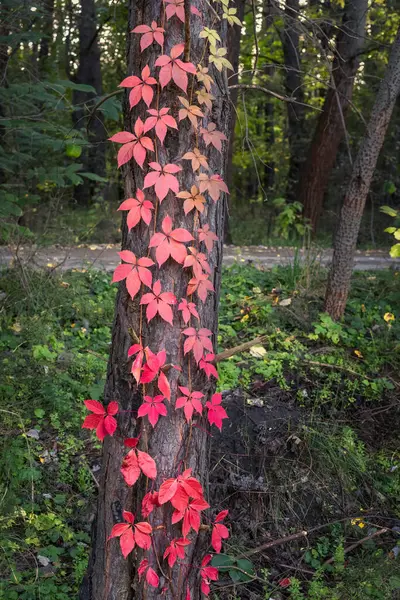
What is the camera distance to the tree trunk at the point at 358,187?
226 inches

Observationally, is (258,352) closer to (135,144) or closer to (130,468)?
(130,468)

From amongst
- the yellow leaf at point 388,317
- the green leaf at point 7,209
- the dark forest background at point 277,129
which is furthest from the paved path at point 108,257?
the yellow leaf at point 388,317

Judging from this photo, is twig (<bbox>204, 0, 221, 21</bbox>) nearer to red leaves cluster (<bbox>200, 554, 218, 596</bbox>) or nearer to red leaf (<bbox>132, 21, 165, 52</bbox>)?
red leaf (<bbox>132, 21, 165, 52</bbox>)

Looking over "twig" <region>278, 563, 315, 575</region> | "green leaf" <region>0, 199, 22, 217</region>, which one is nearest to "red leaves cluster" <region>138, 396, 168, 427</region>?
"twig" <region>278, 563, 315, 575</region>

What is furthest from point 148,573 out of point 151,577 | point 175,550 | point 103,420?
point 103,420

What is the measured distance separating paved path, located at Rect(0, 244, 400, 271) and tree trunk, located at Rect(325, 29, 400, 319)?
0.83 m

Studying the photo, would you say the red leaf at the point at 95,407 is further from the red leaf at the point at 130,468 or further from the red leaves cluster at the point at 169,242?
the red leaves cluster at the point at 169,242

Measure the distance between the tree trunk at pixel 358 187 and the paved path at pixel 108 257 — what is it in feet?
2.74

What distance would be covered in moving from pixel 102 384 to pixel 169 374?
7.51 ft

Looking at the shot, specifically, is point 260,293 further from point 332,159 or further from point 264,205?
point 264,205

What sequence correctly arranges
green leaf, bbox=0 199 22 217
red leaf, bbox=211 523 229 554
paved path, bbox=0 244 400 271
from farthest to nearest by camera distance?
1. paved path, bbox=0 244 400 271
2. green leaf, bbox=0 199 22 217
3. red leaf, bbox=211 523 229 554

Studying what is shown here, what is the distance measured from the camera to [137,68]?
2.57 metres

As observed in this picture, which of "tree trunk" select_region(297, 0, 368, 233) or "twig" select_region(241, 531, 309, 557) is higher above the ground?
"tree trunk" select_region(297, 0, 368, 233)

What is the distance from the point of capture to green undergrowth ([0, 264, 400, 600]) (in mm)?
3564
